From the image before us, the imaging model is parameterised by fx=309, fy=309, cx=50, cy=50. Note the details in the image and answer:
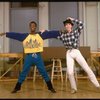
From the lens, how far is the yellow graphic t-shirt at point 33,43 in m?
5.88

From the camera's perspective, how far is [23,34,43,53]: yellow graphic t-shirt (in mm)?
5879

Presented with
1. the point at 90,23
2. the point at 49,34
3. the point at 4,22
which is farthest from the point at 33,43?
the point at 90,23

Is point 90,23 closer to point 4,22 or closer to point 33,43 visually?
point 4,22

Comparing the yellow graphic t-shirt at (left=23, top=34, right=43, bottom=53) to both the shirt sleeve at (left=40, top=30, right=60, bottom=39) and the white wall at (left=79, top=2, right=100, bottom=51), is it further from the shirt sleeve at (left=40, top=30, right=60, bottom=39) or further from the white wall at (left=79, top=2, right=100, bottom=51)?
the white wall at (left=79, top=2, right=100, bottom=51)

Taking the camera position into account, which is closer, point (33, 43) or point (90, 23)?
point (33, 43)

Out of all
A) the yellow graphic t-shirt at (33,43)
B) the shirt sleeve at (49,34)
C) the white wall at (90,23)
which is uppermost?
the white wall at (90,23)

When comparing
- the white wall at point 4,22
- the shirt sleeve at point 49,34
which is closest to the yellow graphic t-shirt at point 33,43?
the shirt sleeve at point 49,34

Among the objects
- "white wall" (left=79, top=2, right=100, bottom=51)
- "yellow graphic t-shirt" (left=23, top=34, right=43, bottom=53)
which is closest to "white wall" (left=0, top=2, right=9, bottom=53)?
"white wall" (left=79, top=2, right=100, bottom=51)

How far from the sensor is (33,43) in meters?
5.89

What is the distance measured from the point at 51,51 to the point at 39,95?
254cm

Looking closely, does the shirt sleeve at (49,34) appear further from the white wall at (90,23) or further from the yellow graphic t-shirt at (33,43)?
the white wall at (90,23)

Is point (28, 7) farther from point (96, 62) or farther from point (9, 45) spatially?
point (96, 62)

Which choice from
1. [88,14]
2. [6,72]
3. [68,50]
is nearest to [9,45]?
[6,72]

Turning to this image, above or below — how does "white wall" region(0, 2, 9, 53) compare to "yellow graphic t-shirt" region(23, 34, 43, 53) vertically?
above
